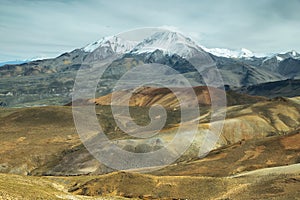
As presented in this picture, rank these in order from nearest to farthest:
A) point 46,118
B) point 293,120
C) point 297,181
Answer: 1. point 297,181
2. point 293,120
3. point 46,118

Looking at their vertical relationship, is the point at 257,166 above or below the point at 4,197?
below

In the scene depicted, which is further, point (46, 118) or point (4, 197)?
point (46, 118)

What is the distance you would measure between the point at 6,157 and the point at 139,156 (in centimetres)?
4711

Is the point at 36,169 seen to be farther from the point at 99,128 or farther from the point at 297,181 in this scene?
the point at 297,181

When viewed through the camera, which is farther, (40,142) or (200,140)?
(40,142)

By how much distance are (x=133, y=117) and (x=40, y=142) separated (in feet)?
175

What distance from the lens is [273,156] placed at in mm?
90125

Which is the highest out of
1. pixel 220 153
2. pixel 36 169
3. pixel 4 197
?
pixel 4 197

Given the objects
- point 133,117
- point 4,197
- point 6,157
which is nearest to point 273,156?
point 4,197

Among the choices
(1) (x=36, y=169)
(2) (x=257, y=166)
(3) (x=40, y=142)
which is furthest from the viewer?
(3) (x=40, y=142)

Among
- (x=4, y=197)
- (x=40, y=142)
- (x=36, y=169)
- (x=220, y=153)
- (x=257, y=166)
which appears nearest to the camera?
(x=4, y=197)

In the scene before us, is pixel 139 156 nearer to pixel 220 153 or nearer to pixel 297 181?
pixel 220 153

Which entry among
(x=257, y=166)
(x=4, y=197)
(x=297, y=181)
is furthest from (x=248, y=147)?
(x=4, y=197)

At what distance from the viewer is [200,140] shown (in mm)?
118812
